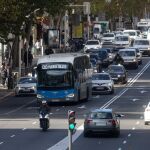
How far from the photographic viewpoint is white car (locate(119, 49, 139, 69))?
90188 mm

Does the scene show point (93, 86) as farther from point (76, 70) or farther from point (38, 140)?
point (38, 140)

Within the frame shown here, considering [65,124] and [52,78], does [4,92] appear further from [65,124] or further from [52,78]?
[65,124]

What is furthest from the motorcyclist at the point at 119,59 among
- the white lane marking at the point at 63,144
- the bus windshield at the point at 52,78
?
the white lane marking at the point at 63,144

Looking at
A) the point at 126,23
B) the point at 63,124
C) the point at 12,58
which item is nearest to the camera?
the point at 63,124

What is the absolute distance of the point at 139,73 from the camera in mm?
86938

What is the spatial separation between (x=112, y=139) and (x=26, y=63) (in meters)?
44.9

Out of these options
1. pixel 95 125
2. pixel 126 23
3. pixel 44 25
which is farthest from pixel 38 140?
pixel 126 23

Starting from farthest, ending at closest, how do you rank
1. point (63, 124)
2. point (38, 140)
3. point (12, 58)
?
point (12, 58) → point (63, 124) → point (38, 140)

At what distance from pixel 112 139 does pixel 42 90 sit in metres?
17.0

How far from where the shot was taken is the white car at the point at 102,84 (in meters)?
65.8

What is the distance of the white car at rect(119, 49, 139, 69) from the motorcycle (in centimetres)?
4828

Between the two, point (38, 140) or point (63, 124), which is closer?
point (38, 140)

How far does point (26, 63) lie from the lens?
276 ft

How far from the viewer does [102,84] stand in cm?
6606
